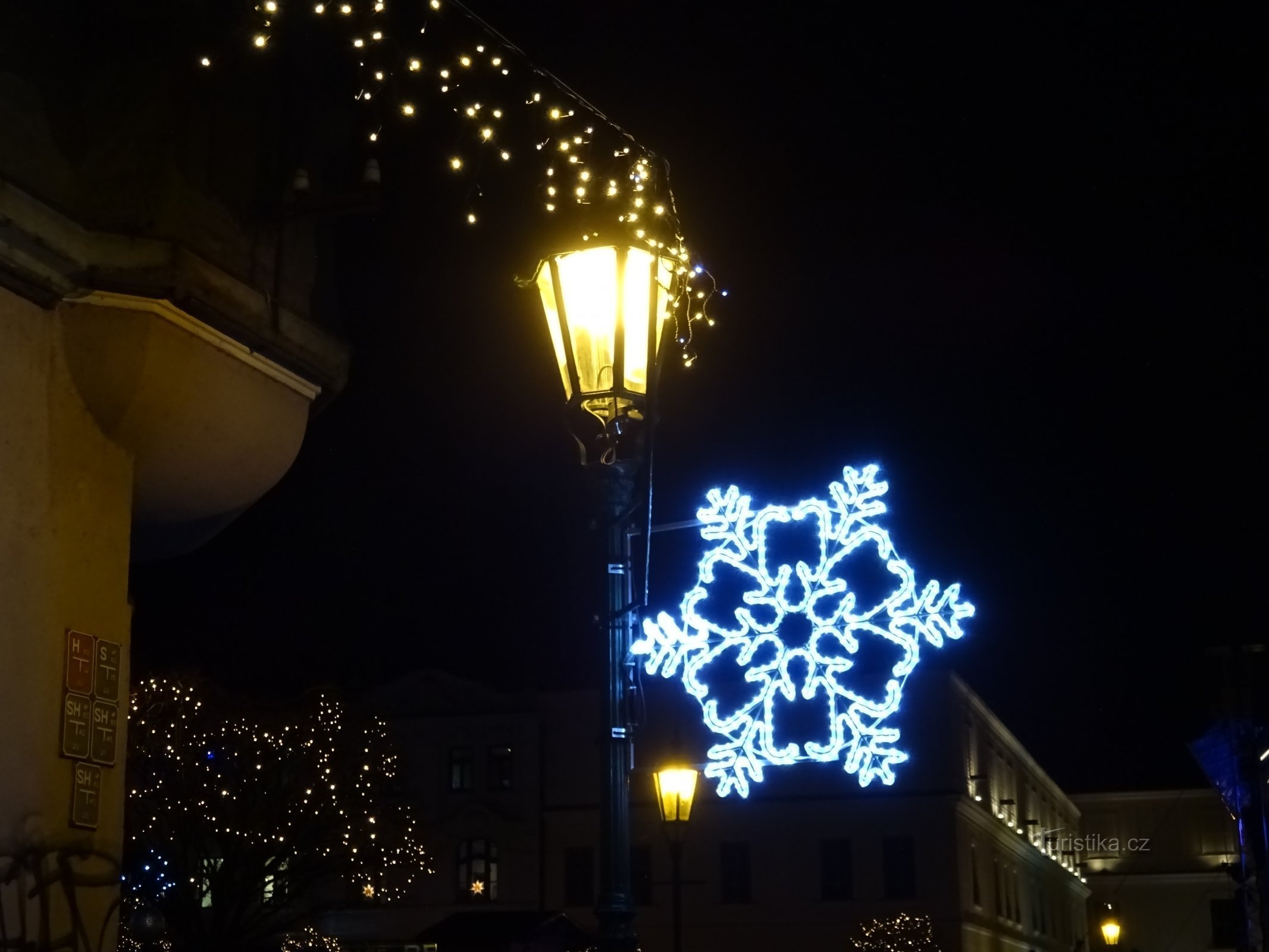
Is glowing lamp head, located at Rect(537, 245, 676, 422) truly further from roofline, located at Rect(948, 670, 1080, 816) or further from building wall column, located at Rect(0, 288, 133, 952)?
roofline, located at Rect(948, 670, 1080, 816)

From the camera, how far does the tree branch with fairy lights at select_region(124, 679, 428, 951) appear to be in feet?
98.5

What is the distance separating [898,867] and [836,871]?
1669mm

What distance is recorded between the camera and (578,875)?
1750 inches

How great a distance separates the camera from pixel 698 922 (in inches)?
1708

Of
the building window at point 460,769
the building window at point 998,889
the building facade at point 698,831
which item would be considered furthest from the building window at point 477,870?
the building window at point 998,889

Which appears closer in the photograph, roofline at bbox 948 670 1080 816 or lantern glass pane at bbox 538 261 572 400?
lantern glass pane at bbox 538 261 572 400

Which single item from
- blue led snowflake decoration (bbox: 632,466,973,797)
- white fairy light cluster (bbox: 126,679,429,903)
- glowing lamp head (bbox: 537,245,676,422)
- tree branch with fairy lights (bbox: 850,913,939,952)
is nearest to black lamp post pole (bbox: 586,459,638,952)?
glowing lamp head (bbox: 537,245,676,422)

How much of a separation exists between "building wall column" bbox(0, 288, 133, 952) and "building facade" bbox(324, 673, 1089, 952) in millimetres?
36308

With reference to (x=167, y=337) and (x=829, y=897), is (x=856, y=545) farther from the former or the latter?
(x=829, y=897)

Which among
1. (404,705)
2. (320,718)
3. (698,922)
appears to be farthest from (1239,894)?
(404,705)

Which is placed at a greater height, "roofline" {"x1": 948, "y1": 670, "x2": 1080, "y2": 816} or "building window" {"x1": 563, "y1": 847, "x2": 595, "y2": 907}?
"roofline" {"x1": 948, "y1": 670, "x2": 1080, "y2": 816}

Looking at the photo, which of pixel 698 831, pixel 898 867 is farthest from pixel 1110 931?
pixel 698 831

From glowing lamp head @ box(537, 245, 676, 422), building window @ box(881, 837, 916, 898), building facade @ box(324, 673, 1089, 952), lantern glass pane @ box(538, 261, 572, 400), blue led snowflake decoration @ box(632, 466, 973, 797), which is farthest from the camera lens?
building facade @ box(324, 673, 1089, 952)

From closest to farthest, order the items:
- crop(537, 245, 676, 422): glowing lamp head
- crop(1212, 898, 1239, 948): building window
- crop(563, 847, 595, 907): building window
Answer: crop(537, 245, 676, 422): glowing lamp head
crop(563, 847, 595, 907): building window
crop(1212, 898, 1239, 948): building window
